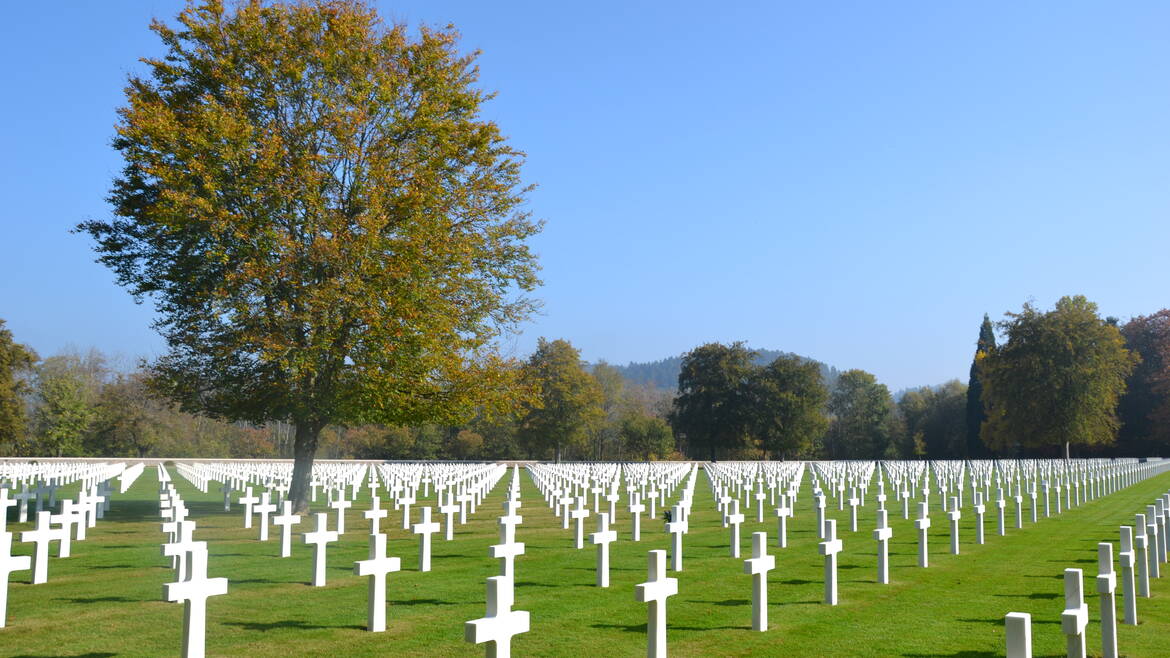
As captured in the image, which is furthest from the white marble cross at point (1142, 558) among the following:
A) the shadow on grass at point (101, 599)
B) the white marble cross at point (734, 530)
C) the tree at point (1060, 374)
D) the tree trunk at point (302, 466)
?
the tree at point (1060, 374)

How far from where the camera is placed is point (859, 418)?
95.6 meters

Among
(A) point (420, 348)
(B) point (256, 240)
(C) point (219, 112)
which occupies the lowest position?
(A) point (420, 348)

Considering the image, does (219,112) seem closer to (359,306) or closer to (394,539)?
(359,306)

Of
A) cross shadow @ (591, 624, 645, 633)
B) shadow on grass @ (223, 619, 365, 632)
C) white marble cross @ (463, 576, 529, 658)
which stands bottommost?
cross shadow @ (591, 624, 645, 633)

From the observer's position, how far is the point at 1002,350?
186 ft

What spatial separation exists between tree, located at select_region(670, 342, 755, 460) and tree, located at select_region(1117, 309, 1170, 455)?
2828 centimetres

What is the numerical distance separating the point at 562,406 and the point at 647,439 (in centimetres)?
865

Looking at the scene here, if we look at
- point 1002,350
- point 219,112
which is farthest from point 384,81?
point 1002,350

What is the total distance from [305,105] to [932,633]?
16.2 metres

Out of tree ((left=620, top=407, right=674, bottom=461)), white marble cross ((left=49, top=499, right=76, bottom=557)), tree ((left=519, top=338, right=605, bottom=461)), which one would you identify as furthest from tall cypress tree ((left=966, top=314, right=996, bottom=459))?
white marble cross ((left=49, top=499, right=76, bottom=557))

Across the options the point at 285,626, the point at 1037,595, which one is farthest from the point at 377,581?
the point at 1037,595

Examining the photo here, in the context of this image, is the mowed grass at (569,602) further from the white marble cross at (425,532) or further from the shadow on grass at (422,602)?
the white marble cross at (425,532)

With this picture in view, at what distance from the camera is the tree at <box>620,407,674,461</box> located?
229 ft

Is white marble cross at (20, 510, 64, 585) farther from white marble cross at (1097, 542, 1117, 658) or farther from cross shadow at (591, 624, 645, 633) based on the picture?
white marble cross at (1097, 542, 1117, 658)
